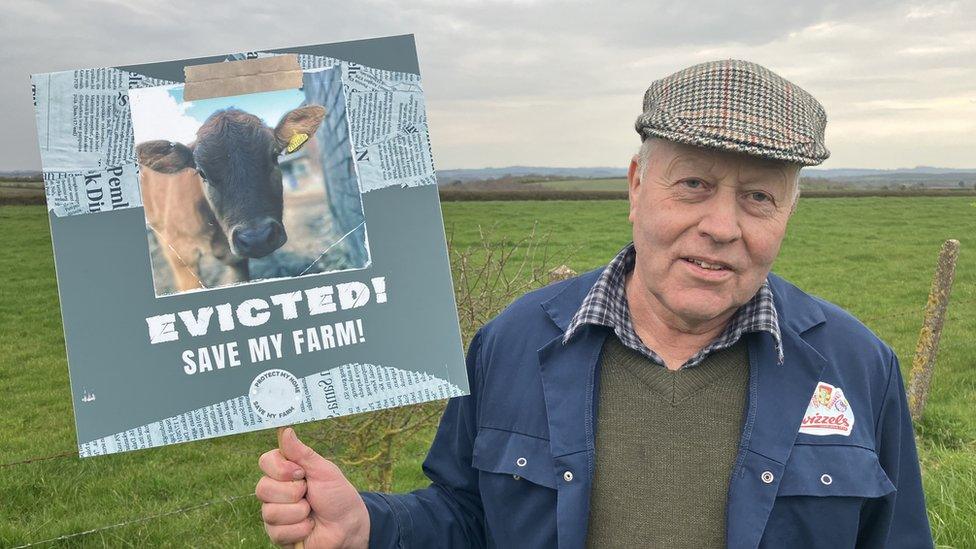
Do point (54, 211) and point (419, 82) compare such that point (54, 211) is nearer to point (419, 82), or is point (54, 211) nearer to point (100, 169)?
point (100, 169)

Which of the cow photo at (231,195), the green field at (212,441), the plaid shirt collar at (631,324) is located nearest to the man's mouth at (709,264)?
the plaid shirt collar at (631,324)

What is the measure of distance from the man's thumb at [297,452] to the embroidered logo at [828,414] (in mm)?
1355

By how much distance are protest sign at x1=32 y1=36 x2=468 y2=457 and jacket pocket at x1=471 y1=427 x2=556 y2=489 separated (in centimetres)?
35

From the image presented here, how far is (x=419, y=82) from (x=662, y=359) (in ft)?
3.41

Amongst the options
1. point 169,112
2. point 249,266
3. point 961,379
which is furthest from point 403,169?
point 961,379

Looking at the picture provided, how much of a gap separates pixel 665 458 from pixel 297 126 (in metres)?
1.33

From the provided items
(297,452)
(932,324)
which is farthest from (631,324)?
(932,324)

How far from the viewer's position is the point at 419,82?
2258 millimetres

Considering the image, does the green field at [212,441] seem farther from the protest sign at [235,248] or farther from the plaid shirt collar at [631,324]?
the protest sign at [235,248]

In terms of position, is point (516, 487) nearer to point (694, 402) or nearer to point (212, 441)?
point (694, 402)

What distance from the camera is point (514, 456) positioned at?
8.02ft

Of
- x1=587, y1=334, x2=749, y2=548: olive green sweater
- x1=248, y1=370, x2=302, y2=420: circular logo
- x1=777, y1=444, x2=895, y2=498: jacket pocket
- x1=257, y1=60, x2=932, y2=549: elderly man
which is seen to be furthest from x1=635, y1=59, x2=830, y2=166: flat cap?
x1=248, y1=370, x2=302, y2=420: circular logo

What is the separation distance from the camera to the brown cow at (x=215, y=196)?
216 cm

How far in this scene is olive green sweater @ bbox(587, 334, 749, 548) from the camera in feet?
7.47
